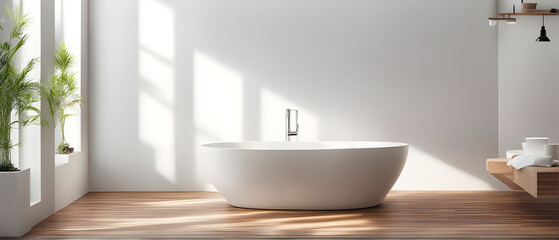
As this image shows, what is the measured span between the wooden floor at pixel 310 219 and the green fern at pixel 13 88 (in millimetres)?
651

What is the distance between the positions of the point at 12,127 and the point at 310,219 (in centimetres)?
216

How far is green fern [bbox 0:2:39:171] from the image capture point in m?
3.69

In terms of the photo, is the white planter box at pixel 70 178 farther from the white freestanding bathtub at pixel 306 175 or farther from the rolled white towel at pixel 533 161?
the rolled white towel at pixel 533 161

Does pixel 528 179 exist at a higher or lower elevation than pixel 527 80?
lower

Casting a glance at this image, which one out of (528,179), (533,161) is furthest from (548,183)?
(533,161)

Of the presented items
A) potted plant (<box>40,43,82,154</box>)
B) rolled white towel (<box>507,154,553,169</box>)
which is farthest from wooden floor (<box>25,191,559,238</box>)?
potted plant (<box>40,43,82,154</box>)

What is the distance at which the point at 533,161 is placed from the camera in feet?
Answer: 12.6

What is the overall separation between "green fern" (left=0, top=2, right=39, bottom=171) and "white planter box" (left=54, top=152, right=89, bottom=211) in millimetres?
811

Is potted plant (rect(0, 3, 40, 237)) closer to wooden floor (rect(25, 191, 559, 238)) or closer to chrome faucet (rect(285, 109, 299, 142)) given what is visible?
wooden floor (rect(25, 191, 559, 238))

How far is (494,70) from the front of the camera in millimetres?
5531

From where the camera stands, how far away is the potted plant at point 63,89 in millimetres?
4741

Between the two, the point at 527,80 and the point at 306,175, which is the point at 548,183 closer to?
the point at 527,80

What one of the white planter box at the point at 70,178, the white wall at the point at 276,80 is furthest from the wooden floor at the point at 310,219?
the white wall at the point at 276,80

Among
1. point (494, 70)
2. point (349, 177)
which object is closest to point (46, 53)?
point (349, 177)
